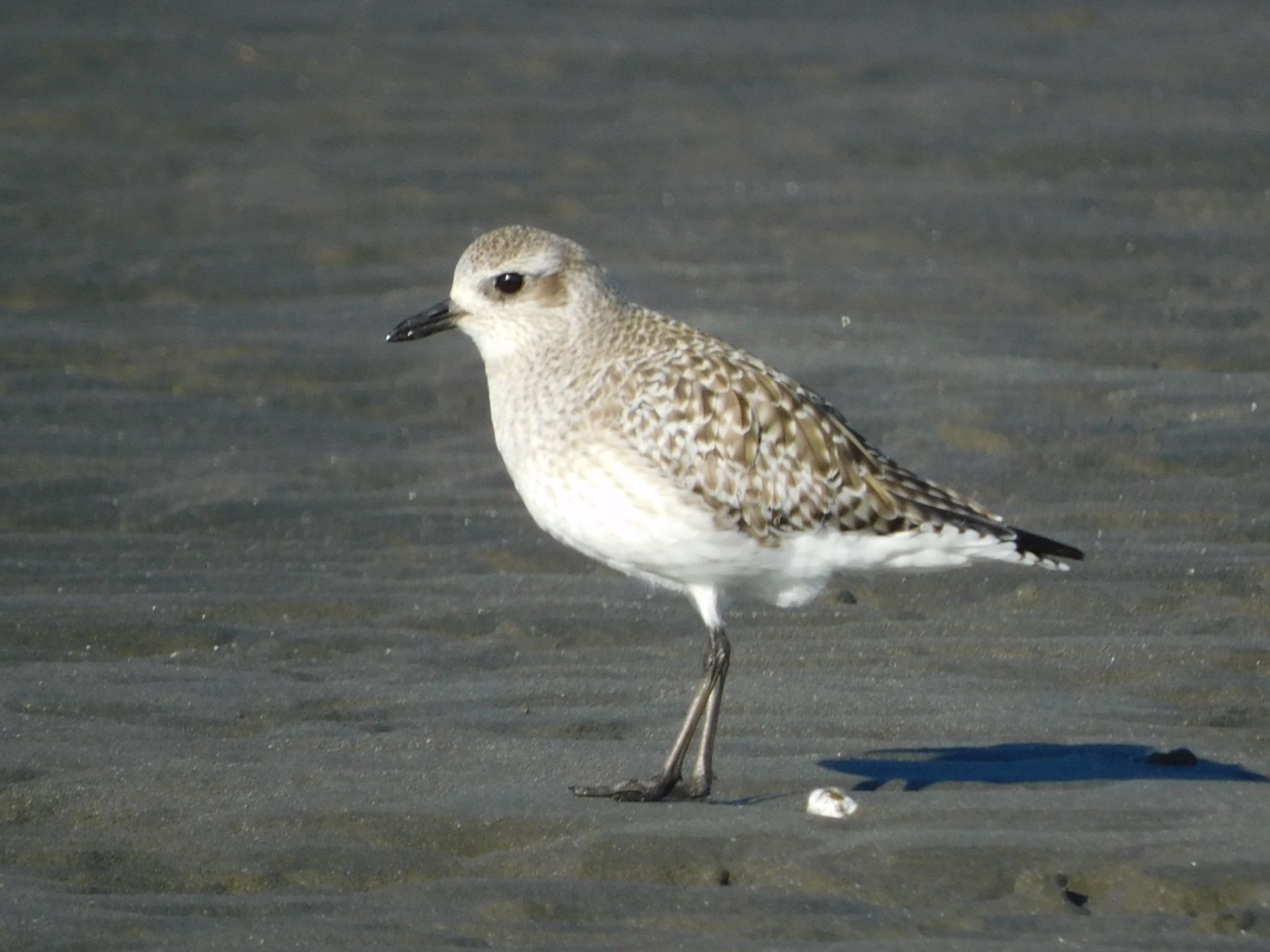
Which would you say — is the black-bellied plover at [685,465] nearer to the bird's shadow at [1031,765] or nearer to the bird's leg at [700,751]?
the bird's leg at [700,751]

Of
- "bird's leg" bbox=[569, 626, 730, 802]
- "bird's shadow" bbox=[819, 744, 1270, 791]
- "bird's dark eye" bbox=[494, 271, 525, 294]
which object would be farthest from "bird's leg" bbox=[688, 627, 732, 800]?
"bird's dark eye" bbox=[494, 271, 525, 294]

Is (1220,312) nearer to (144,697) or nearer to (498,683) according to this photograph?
(498,683)

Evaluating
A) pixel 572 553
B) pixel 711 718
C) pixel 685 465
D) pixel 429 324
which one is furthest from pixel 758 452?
pixel 572 553

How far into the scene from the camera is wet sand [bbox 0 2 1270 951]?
16.5 ft

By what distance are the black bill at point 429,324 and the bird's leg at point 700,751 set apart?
123cm

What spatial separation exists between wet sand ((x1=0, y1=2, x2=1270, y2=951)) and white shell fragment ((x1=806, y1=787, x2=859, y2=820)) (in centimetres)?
6

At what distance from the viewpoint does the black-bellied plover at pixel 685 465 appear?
5852 mm

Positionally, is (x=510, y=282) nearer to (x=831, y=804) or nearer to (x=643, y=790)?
(x=643, y=790)

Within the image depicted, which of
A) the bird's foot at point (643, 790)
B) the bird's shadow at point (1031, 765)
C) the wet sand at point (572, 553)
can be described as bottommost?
the bird's shadow at point (1031, 765)

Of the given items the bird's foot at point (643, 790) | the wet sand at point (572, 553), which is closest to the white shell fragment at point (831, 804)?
the wet sand at point (572, 553)

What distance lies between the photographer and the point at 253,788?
18.4 ft

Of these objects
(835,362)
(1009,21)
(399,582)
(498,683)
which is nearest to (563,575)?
(399,582)

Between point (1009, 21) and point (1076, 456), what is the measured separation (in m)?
7.20

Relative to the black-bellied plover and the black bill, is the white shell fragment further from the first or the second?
the black bill
